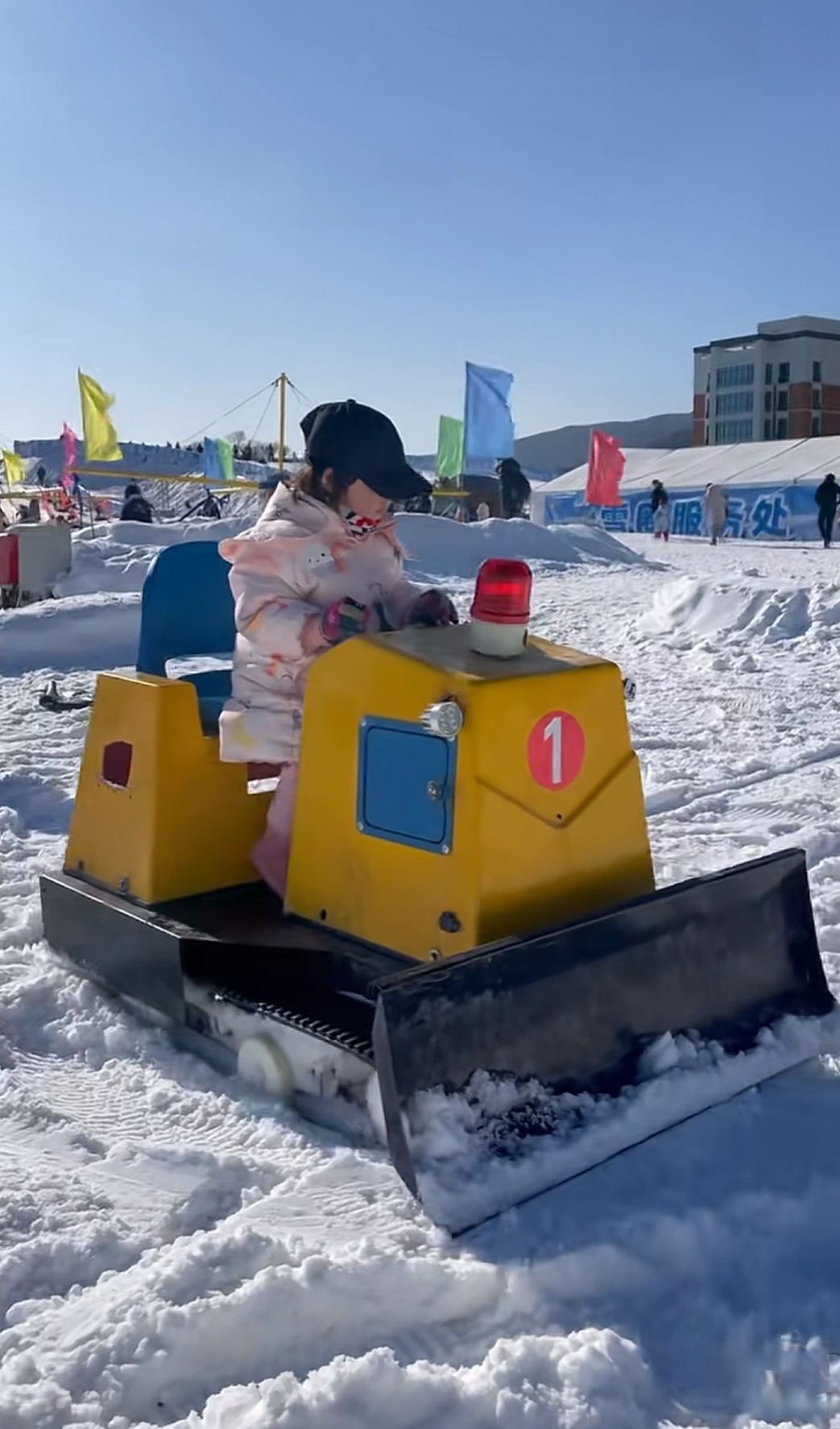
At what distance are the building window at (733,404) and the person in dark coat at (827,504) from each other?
33.0 meters

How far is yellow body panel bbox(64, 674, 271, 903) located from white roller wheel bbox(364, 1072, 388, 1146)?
0.96m

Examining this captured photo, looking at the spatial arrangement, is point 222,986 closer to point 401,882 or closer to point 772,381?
point 401,882

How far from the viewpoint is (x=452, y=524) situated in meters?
17.2

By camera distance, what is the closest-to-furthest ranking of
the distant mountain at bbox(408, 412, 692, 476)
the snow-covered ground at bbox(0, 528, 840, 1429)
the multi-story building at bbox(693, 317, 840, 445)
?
the snow-covered ground at bbox(0, 528, 840, 1429)
the multi-story building at bbox(693, 317, 840, 445)
the distant mountain at bbox(408, 412, 692, 476)

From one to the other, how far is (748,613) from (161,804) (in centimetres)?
754

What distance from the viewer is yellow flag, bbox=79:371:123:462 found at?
2625cm

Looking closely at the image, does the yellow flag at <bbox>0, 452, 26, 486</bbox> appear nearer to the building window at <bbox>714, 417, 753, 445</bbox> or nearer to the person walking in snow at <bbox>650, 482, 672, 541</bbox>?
the person walking in snow at <bbox>650, 482, 672, 541</bbox>

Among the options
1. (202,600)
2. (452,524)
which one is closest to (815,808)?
(202,600)

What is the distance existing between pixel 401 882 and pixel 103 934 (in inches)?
34.6

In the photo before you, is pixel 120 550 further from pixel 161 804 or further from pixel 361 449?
pixel 361 449

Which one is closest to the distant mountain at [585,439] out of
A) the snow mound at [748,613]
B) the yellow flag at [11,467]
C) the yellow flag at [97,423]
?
the yellow flag at [11,467]

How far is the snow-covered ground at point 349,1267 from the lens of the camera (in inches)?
64.5

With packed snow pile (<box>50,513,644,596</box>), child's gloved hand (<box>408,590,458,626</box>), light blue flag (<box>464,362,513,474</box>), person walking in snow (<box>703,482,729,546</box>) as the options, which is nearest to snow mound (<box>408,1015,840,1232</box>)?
child's gloved hand (<box>408,590,458,626</box>)

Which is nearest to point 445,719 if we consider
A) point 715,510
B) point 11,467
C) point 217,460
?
point 715,510
